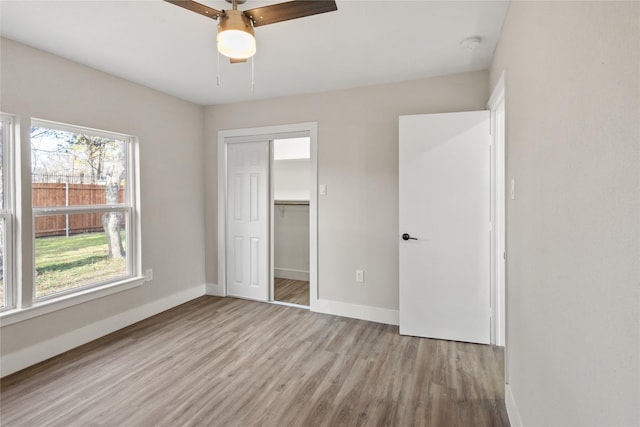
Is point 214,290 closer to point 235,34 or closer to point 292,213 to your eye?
point 292,213

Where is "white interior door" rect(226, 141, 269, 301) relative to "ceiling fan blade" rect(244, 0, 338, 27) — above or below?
below

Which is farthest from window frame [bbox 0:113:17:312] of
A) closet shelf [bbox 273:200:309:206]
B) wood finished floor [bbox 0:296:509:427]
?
closet shelf [bbox 273:200:309:206]

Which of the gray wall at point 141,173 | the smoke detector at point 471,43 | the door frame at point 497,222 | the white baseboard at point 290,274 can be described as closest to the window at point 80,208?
the gray wall at point 141,173

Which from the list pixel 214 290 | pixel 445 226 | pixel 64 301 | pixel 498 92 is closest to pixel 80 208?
pixel 64 301

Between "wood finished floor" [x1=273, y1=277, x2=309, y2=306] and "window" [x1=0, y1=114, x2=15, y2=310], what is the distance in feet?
8.32

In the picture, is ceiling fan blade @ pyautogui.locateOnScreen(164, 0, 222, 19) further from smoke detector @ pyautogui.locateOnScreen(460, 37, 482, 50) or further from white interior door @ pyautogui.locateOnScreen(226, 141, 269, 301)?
white interior door @ pyautogui.locateOnScreen(226, 141, 269, 301)

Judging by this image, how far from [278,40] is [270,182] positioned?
1.84m

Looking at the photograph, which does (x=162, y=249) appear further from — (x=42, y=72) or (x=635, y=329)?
(x=635, y=329)

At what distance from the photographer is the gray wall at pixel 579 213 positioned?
673 millimetres

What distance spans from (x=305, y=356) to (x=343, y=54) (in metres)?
2.50

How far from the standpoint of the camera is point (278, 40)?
93.7 inches

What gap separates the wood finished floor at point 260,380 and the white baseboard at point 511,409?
6 cm

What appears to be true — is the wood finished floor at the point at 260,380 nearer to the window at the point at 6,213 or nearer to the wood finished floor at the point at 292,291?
the window at the point at 6,213

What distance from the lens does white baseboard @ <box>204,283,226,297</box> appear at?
420 cm
